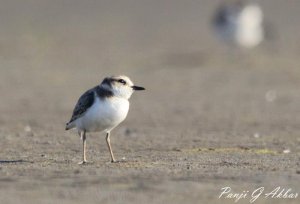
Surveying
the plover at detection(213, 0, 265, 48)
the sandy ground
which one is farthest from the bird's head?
the plover at detection(213, 0, 265, 48)

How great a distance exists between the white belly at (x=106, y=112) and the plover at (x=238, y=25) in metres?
14.9

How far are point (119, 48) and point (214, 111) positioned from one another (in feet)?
35.8

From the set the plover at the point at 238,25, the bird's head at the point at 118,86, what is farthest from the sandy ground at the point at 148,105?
the bird's head at the point at 118,86

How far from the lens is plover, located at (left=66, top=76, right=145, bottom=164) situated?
9953 mm

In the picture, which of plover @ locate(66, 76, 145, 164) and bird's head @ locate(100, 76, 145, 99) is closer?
plover @ locate(66, 76, 145, 164)

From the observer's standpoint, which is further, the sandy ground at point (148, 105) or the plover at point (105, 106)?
the plover at point (105, 106)

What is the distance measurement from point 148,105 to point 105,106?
22.8 ft

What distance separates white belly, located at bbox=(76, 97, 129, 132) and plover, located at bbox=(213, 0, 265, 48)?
14.9 m

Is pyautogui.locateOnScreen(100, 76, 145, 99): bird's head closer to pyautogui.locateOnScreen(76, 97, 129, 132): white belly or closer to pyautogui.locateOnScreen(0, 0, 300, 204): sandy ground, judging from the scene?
pyautogui.locateOnScreen(76, 97, 129, 132): white belly

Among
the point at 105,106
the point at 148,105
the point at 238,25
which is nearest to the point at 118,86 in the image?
the point at 105,106

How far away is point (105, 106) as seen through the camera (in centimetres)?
995

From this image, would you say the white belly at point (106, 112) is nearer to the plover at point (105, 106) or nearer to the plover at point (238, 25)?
the plover at point (105, 106)

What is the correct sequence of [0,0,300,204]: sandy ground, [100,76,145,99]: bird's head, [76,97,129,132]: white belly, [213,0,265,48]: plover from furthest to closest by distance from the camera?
[213,0,265,48]: plover
[100,76,145,99]: bird's head
[76,97,129,132]: white belly
[0,0,300,204]: sandy ground

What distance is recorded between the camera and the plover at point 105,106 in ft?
32.7
